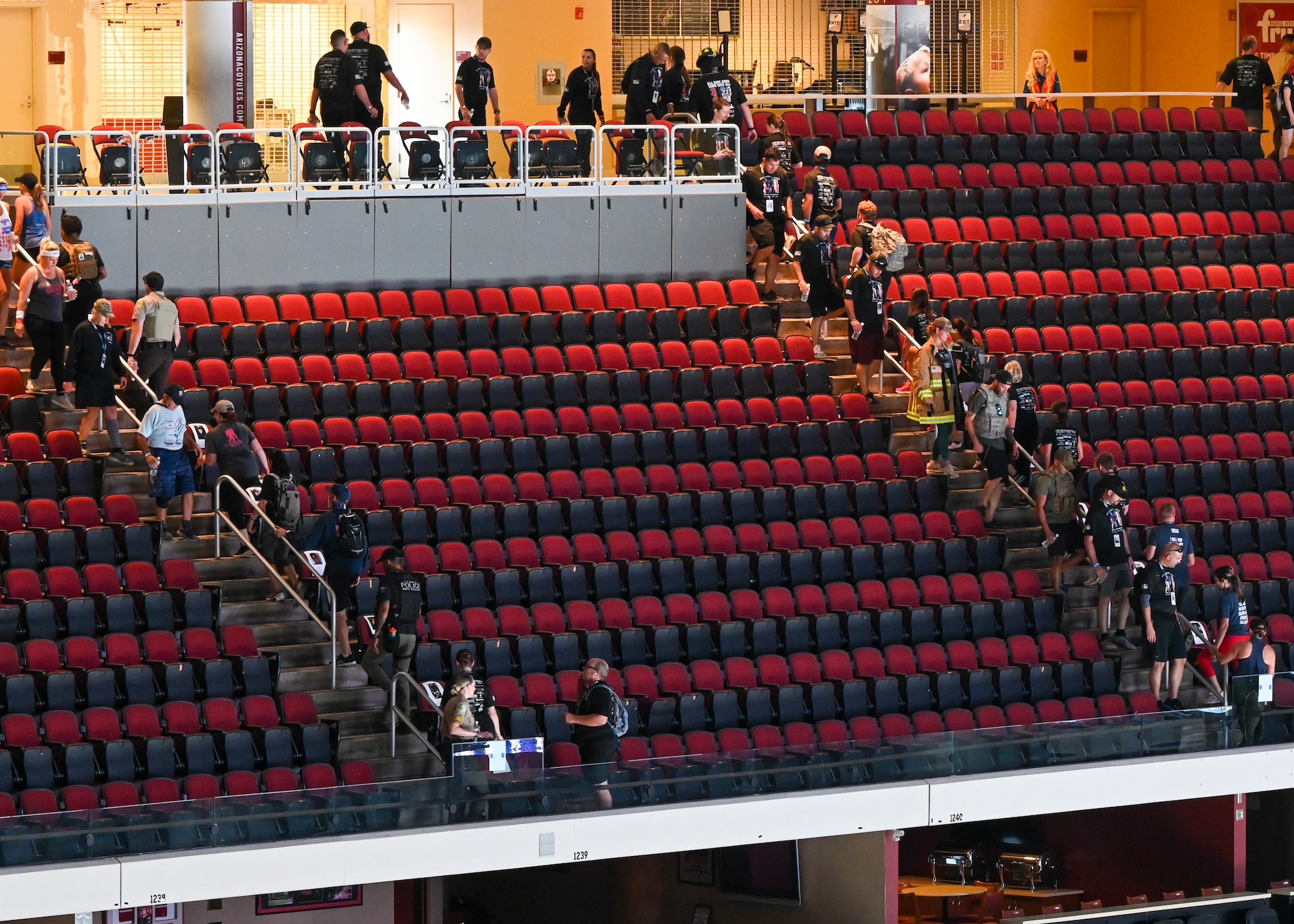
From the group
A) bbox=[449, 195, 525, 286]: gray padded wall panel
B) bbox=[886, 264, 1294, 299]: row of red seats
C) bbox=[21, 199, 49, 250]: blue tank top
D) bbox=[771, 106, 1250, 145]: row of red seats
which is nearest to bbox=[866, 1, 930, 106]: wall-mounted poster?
bbox=[771, 106, 1250, 145]: row of red seats

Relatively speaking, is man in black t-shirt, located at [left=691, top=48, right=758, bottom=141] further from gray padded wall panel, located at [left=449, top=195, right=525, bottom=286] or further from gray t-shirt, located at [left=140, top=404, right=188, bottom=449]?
gray t-shirt, located at [left=140, top=404, right=188, bottom=449]

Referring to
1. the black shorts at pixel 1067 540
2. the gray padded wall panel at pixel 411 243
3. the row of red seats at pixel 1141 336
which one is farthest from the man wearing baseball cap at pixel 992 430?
the gray padded wall panel at pixel 411 243

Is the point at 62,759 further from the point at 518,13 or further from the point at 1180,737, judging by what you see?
the point at 518,13

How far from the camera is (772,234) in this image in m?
20.1

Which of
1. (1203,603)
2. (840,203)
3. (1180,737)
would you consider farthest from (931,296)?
(1180,737)

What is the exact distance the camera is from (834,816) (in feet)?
46.8

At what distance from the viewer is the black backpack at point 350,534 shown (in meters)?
14.5

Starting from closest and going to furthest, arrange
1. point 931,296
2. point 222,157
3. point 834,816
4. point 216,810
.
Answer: point 216,810
point 834,816
point 222,157
point 931,296

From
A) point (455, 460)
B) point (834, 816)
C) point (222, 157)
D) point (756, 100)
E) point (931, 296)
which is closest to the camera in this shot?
point (834, 816)

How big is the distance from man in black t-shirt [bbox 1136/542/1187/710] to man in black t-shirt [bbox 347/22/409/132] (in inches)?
300

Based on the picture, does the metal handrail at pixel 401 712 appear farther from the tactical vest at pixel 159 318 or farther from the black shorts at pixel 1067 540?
the black shorts at pixel 1067 540

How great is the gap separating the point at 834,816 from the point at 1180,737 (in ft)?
8.57

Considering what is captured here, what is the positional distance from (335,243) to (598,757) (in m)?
6.35

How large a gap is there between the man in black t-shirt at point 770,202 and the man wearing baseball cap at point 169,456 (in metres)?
6.16
